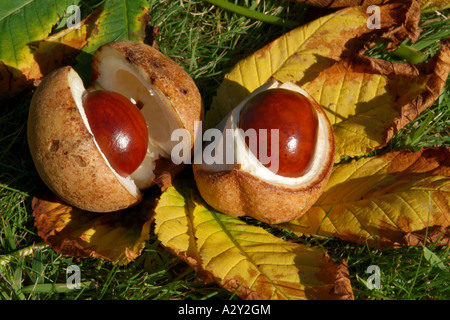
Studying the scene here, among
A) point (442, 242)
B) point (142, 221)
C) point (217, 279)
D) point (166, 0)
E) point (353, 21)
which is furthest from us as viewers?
point (166, 0)

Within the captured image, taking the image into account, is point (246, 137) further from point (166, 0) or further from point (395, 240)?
point (166, 0)

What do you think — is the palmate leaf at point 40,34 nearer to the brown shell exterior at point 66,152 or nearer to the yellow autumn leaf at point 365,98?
the brown shell exterior at point 66,152

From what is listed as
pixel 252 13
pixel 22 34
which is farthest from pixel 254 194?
pixel 22 34

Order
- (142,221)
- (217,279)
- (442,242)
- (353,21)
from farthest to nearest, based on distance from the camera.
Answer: (353,21) < (142,221) < (442,242) < (217,279)

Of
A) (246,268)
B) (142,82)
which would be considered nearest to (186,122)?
(142,82)

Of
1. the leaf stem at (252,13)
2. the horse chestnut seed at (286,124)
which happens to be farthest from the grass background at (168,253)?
the horse chestnut seed at (286,124)

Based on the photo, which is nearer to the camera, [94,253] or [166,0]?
[94,253]
